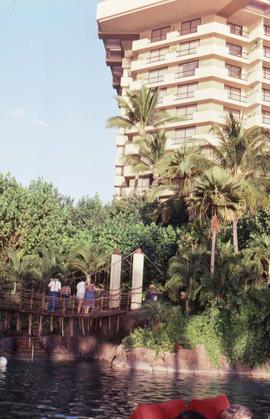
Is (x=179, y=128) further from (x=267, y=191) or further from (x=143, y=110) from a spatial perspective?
(x=267, y=191)

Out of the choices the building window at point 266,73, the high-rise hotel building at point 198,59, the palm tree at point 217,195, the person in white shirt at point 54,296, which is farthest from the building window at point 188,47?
the person in white shirt at point 54,296

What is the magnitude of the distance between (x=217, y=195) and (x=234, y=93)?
32.4 m

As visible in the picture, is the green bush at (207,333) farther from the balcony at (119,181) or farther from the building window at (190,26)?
the building window at (190,26)

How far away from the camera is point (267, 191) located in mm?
31672

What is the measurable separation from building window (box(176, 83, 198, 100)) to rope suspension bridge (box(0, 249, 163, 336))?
28.4 meters

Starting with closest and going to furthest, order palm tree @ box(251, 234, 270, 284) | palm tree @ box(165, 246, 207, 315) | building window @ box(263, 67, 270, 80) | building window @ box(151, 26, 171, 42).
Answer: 1. palm tree @ box(165, 246, 207, 315)
2. palm tree @ box(251, 234, 270, 284)
3. building window @ box(263, 67, 270, 80)
4. building window @ box(151, 26, 171, 42)

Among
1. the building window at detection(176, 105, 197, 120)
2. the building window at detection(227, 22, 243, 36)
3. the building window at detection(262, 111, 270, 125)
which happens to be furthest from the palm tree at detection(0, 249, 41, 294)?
the building window at detection(227, 22, 243, 36)

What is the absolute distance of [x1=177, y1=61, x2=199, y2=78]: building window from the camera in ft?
187

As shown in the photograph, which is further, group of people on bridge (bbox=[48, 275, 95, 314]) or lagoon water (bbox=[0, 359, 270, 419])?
group of people on bridge (bbox=[48, 275, 95, 314])

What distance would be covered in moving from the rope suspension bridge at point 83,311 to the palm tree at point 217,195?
408 centimetres

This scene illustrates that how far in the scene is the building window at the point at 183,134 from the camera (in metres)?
55.2

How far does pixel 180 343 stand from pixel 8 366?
790 centimetres

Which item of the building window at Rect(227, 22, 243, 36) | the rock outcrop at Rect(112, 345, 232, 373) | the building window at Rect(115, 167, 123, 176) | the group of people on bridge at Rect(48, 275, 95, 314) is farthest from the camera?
the building window at Rect(115, 167, 123, 176)

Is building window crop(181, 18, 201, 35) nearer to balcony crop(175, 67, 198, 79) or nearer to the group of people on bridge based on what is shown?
balcony crop(175, 67, 198, 79)
